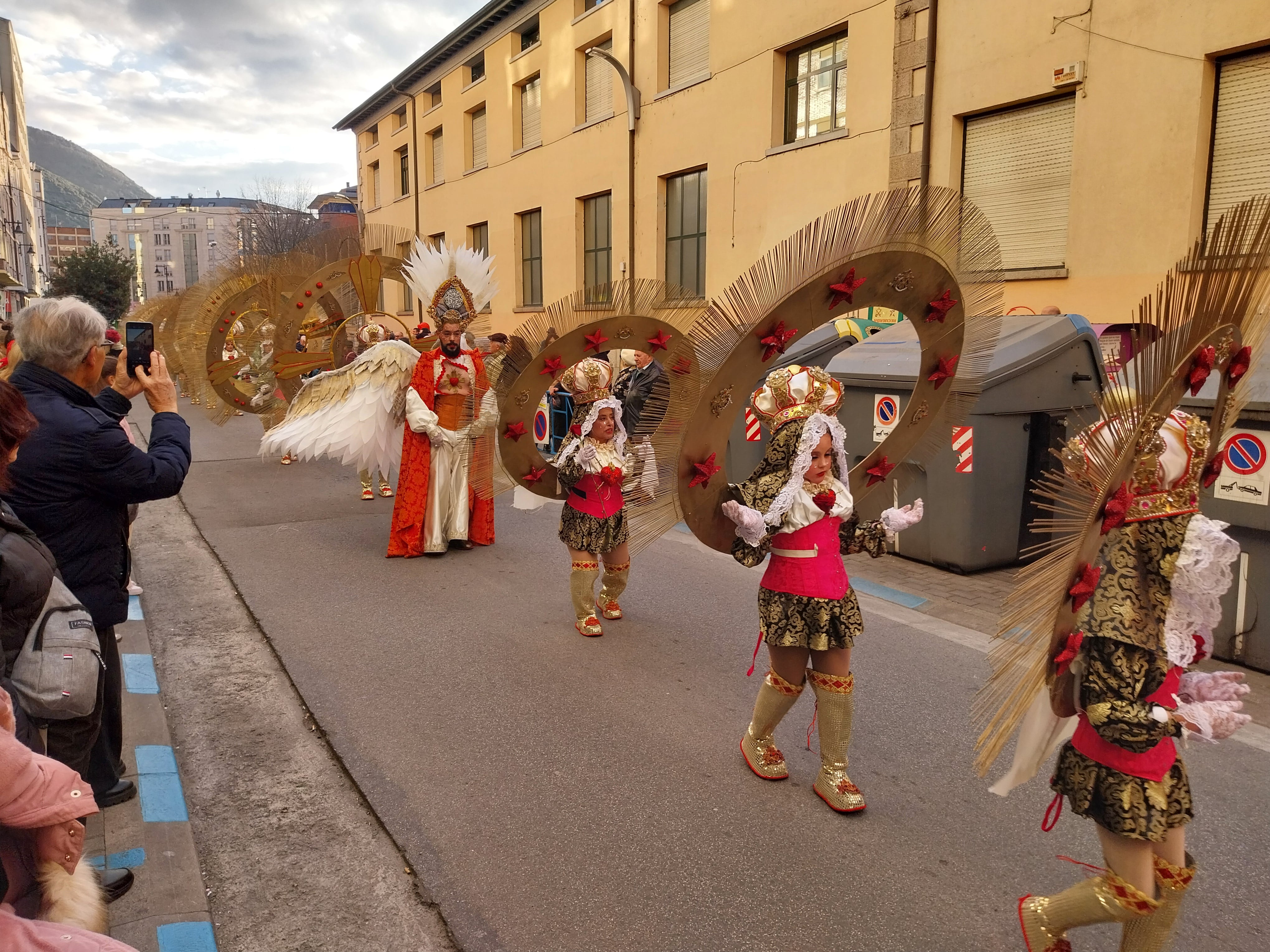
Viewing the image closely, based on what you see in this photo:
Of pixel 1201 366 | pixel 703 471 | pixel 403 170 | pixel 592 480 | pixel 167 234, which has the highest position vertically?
pixel 167 234

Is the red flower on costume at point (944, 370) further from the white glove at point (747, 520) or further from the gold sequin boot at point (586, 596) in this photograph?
the gold sequin boot at point (586, 596)

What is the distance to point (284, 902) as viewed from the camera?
290 centimetres

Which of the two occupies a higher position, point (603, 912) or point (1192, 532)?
point (1192, 532)

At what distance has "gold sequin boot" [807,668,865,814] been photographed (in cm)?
339

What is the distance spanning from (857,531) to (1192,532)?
1436mm

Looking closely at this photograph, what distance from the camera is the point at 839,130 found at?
1096 centimetres

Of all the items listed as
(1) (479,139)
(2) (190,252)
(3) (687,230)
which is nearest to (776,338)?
(3) (687,230)

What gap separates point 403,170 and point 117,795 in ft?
82.9

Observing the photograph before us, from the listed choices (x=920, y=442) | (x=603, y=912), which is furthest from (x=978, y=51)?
Result: (x=603, y=912)

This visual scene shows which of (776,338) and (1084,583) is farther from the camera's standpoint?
(776,338)

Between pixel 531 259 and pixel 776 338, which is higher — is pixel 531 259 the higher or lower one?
the higher one

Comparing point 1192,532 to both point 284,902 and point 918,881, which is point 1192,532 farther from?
point 284,902

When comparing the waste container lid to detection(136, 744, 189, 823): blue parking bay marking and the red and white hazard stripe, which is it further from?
detection(136, 744, 189, 823): blue parking bay marking

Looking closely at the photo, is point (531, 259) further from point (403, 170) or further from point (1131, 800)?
point (1131, 800)
